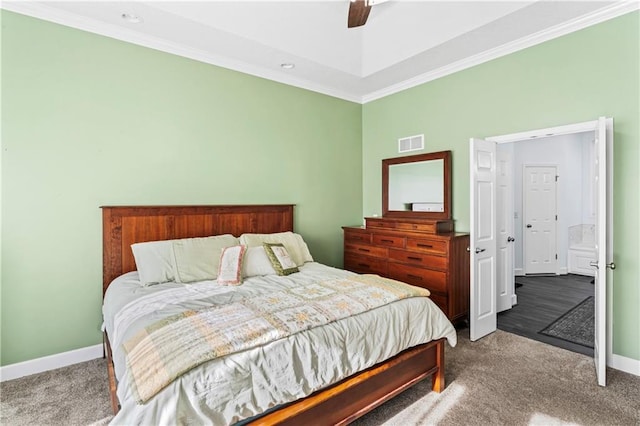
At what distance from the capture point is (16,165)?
8.55 feet

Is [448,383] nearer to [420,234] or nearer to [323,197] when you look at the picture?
[420,234]

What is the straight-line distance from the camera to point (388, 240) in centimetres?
397

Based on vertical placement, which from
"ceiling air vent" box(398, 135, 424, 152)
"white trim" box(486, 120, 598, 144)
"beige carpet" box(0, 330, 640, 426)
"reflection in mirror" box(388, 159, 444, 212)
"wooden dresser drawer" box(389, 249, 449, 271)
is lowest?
"beige carpet" box(0, 330, 640, 426)

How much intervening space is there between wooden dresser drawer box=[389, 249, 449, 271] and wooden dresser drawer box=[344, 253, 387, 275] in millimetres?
204

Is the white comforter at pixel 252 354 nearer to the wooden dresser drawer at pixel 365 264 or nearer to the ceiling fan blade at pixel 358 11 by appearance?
the wooden dresser drawer at pixel 365 264

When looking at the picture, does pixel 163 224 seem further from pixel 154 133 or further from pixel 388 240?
pixel 388 240

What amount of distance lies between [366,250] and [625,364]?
2.61 meters

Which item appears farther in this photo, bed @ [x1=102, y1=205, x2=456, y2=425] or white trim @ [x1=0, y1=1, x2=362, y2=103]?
white trim @ [x1=0, y1=1, x2=362, y2=103]

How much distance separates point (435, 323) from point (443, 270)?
3.87 feet

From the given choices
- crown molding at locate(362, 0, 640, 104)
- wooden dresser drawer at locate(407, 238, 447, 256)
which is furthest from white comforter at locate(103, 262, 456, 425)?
crown molding at locate(362, 0, 640, 104)

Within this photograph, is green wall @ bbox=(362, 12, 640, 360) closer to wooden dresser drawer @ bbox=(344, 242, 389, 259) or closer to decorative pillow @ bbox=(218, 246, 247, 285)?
wooden dresser drawer @ bbox=(344, 242, 389, 259)

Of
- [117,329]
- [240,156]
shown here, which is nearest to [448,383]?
[117,329]

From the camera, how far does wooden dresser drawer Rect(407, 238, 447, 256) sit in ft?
11.3

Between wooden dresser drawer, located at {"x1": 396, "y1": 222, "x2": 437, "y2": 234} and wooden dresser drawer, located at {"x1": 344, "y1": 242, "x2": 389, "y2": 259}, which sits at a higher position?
wooden dresser drawer, located at {"x1": 396, "y1": 222, "x2": 437, "y2": 234}
